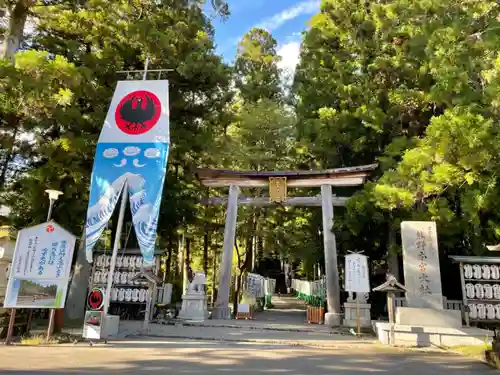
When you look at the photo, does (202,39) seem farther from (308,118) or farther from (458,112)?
(458,112)

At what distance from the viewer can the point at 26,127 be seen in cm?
816

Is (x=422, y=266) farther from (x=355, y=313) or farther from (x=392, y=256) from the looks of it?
(x=392, y=256)

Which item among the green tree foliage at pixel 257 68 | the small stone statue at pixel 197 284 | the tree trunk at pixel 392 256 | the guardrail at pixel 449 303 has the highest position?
the green tree foliage at pixel 257 68

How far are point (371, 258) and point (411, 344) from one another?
595 cm

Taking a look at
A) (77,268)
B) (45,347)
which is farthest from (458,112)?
(77,268)

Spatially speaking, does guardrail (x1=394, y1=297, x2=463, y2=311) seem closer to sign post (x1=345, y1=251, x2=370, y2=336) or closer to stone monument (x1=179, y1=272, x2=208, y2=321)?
sign post (x1=345, y1=251, x2=370, y2=336)

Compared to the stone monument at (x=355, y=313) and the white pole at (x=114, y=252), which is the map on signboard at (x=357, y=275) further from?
the white pole at (x=114, y=252)

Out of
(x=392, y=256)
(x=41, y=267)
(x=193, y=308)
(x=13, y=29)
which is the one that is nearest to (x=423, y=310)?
(x=392, y=256)

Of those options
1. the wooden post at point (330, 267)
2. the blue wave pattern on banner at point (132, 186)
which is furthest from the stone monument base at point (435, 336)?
the blue wave pattern on banner at point (132, 186)

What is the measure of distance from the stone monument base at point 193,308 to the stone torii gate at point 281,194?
0.96 metres

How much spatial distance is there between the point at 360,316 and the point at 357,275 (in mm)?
1529

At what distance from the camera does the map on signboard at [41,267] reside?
21.4 feet

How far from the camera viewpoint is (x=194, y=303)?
1077 cm

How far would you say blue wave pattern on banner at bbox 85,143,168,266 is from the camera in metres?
7.73
